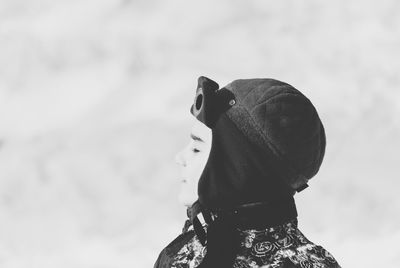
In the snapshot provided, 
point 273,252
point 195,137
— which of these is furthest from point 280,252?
point 195,137

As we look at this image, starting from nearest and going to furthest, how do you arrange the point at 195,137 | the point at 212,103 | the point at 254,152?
the point at 254,152
the point at 212,103
the point at 195,137

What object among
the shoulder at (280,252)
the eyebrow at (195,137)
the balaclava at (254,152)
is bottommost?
the shoulder at (280,252)

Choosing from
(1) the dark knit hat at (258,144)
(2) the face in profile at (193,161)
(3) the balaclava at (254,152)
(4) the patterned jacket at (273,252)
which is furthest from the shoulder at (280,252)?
(2) the face in profile at (193,161)

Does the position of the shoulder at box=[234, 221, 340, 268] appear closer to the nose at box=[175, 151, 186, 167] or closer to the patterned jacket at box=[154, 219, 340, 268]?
the patterned jacket at box=[154, 219, 340, 268]

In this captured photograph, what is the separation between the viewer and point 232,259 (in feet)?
15.9

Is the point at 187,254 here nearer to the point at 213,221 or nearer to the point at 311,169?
the point at 213,221

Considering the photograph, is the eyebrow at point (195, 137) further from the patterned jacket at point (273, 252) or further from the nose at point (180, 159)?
the patterned jacket at point (273, 252)

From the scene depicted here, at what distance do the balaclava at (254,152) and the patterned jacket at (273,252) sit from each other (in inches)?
3.9

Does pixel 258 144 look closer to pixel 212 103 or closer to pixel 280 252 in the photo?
pixel 212 103

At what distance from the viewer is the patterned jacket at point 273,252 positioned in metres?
4.86

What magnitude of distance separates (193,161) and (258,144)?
1.52ft

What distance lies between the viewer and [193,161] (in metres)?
5.12

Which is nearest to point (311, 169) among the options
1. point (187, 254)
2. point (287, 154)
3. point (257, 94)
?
point (287, 154)

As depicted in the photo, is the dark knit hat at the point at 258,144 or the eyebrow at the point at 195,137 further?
the eyebrow at the point at 195,137
